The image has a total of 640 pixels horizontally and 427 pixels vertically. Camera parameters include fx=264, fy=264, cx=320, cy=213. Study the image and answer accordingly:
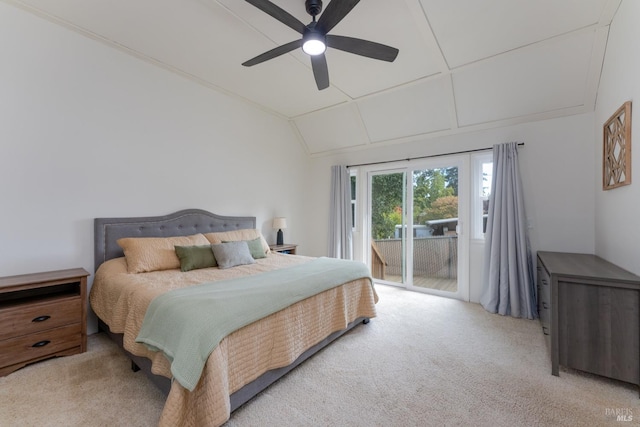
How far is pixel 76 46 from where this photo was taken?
8.52 ft

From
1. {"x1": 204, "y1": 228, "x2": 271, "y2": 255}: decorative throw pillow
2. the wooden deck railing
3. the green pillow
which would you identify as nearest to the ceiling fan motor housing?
the green pillow

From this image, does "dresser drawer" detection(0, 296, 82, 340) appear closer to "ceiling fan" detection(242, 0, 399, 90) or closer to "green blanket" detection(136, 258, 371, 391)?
"green blanket" detection(136, 258, 371, 391)

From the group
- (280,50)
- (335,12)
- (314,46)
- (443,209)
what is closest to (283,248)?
(443,209)

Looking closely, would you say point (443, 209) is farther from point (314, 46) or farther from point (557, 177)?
point (314, 46)

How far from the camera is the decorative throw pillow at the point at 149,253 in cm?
255

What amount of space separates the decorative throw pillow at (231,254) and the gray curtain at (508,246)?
9.88ft

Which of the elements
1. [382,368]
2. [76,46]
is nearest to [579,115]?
[382,368]

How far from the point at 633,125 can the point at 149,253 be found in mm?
4224

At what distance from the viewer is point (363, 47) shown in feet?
6.97

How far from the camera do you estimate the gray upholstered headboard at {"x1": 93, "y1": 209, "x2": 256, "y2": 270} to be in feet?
8.98

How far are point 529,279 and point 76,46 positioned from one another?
5.49m

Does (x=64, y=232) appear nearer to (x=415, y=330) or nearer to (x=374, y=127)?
(x=415, y=330)

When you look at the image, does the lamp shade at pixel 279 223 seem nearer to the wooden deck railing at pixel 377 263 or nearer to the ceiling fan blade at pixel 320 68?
the wooden deck railing at pixel 377 263

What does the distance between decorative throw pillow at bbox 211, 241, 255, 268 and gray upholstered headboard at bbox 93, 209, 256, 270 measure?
0.70 m
